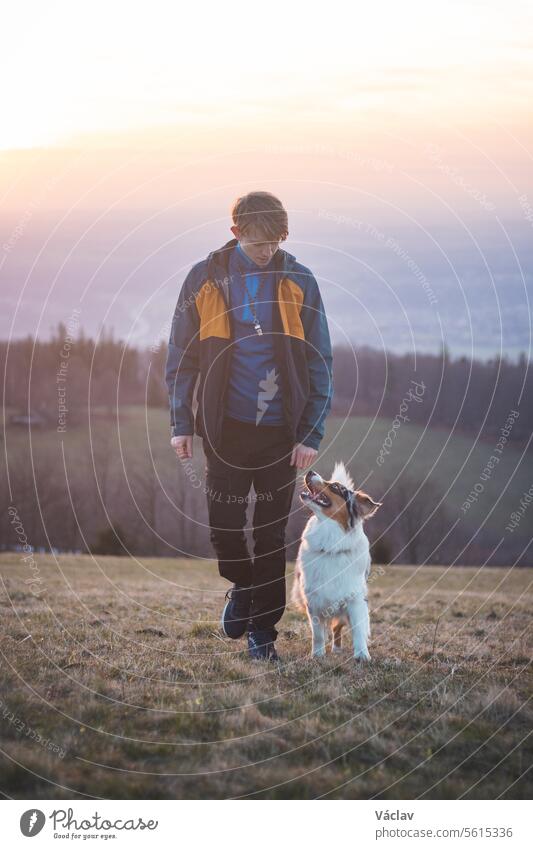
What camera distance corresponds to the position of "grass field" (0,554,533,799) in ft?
20.0

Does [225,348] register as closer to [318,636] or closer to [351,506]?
[351,506]

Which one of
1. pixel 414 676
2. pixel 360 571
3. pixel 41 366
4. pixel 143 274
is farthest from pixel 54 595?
pixel 41 366

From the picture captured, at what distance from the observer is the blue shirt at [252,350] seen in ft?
26.6

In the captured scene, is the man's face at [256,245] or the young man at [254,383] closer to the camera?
the man's face at [256,245]

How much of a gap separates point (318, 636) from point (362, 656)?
462 millimetres

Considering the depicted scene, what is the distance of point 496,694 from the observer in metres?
7.51

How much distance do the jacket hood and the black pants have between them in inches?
50.1

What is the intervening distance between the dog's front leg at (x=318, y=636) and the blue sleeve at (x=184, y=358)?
7.23 ft

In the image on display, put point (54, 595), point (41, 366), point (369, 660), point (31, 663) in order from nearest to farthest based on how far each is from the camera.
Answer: point (31, 663), point (369, 660), point (54, 595), point (41, 366)

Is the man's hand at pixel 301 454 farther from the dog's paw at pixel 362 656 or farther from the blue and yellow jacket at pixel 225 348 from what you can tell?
the dog's paw at pixel 362 656

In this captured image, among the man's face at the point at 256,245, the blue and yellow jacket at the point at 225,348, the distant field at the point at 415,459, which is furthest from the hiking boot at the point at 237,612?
Result: the distant field at the point at 415,459

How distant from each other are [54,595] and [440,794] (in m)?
8.00

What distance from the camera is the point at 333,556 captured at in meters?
9.09

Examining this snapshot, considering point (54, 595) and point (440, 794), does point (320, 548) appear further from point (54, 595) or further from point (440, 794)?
point (54, 595)
